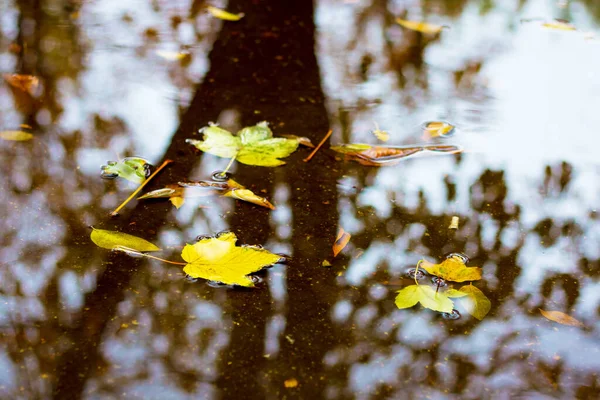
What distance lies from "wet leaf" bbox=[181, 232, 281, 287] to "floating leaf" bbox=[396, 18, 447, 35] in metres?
1.67

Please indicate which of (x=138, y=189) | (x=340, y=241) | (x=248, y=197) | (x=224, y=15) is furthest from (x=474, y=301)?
(x=224, y=15)

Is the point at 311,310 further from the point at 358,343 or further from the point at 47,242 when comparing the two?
the point at 47,242

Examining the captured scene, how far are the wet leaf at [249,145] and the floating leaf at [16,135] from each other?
461mm

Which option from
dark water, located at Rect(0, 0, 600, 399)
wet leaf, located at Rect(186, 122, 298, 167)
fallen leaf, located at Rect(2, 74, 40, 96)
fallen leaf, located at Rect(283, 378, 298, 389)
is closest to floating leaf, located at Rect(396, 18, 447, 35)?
dark water, located at Rect(0, 0, 600, 399)

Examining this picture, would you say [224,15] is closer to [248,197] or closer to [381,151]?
[381,151]

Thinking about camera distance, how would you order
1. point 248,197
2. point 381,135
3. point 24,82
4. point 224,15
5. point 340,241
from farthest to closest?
point 224,15 → point 24,82 → point 381,135 → point 248,197 → point 340,241

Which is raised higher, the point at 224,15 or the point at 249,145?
the point at 224,15

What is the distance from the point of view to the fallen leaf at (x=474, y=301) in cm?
124

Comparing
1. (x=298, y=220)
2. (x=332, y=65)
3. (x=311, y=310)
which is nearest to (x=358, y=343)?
(x=311, y=310)

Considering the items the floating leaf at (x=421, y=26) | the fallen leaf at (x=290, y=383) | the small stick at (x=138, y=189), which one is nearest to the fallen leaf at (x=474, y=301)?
the fallen leaf at (x=290, y=383)

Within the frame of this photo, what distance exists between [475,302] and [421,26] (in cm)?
173

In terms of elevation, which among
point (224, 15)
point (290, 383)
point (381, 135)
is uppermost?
point (224, 15)

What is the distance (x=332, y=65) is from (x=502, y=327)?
1.36 metres

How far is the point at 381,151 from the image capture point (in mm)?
1760
